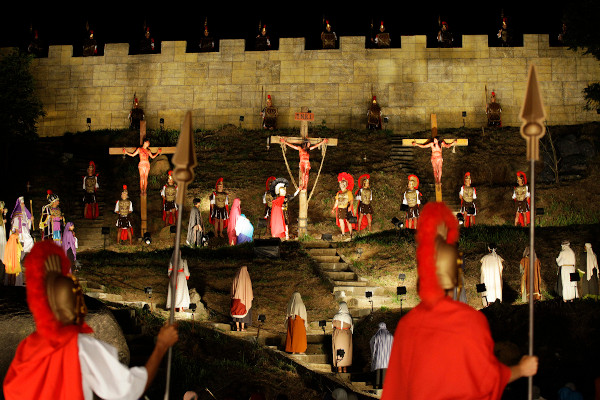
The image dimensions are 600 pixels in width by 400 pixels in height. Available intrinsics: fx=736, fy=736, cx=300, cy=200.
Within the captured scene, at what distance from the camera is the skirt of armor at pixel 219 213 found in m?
19.5

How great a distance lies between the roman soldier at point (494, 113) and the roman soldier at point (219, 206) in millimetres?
10098

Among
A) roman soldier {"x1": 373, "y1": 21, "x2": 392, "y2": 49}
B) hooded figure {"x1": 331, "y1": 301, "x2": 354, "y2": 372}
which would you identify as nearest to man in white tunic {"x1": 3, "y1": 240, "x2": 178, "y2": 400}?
hooded figure {"x1": 331, "y1": 301, "x2": 354, "y2": 372}

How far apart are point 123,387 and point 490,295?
11002 mm

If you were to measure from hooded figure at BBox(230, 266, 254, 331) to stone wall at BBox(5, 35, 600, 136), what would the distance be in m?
12.8

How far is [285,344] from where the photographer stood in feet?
42.1

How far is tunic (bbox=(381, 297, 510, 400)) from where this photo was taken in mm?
4312

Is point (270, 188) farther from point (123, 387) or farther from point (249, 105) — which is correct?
point (123, 387)

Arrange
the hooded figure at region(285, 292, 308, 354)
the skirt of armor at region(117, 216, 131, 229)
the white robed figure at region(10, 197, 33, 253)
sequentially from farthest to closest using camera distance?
the skirt of armor at region(117, 216, 131, 229)
the white robed figure at region(10, 197, 33, 253)
the hooded figure at region(285, 292, 308, 354)

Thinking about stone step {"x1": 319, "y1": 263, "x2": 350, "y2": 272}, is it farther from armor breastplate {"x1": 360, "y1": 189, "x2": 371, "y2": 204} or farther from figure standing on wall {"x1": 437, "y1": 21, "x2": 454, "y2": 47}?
figure standing on wall {"x1": 437, "y1": 21, "x2": 454, "y2": 47}

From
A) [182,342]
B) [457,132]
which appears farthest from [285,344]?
[457,132]

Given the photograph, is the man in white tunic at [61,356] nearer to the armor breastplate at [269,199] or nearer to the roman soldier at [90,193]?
the armor breastplate at [269,199]

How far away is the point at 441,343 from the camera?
4.37 meters

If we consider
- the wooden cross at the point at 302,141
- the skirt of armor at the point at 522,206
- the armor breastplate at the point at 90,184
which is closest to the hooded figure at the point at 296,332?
the wooden cross at the point at 302,141

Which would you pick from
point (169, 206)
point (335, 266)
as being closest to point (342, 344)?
point (335, 266)
